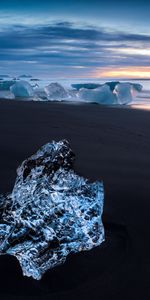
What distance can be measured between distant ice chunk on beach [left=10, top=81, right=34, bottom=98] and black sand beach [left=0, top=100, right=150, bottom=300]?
6980 mm

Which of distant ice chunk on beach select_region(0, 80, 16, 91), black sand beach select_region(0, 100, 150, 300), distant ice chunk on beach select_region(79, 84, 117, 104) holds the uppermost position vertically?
distant ice chunk on beach select_region(0, 80, 16, 91)

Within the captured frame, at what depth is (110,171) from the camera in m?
3.16

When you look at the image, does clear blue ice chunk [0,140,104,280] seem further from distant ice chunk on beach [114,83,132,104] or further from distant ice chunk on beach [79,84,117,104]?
distant ice chunk on beach [114,83,132,104]

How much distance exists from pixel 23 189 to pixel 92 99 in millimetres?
9867

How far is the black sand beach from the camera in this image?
1678 millimetres

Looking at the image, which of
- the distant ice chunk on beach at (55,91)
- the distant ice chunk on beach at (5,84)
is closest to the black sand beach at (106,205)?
the distant ice chunk on beach at (55,91)

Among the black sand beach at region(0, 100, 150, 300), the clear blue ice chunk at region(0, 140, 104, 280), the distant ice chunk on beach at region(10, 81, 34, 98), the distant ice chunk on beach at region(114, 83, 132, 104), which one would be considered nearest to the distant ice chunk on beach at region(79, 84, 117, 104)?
the distant ice chunk on beach at region(114, 83, 132, 104)

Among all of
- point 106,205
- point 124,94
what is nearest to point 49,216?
point 106,205

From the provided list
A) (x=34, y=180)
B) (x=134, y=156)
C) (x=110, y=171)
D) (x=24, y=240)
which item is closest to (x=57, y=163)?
(x=34, y=180)

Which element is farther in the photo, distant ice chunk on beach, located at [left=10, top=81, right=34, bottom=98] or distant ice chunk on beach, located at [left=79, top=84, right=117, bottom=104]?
distant ice chunk on beach, located at [left=10, top=81, right=34, bottom=98]

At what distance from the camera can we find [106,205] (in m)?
2.48

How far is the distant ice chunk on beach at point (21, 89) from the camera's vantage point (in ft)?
41.1

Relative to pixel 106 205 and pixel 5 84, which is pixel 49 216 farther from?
pixel 5 84

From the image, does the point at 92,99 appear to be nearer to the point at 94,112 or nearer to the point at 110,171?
the point at 94,112
